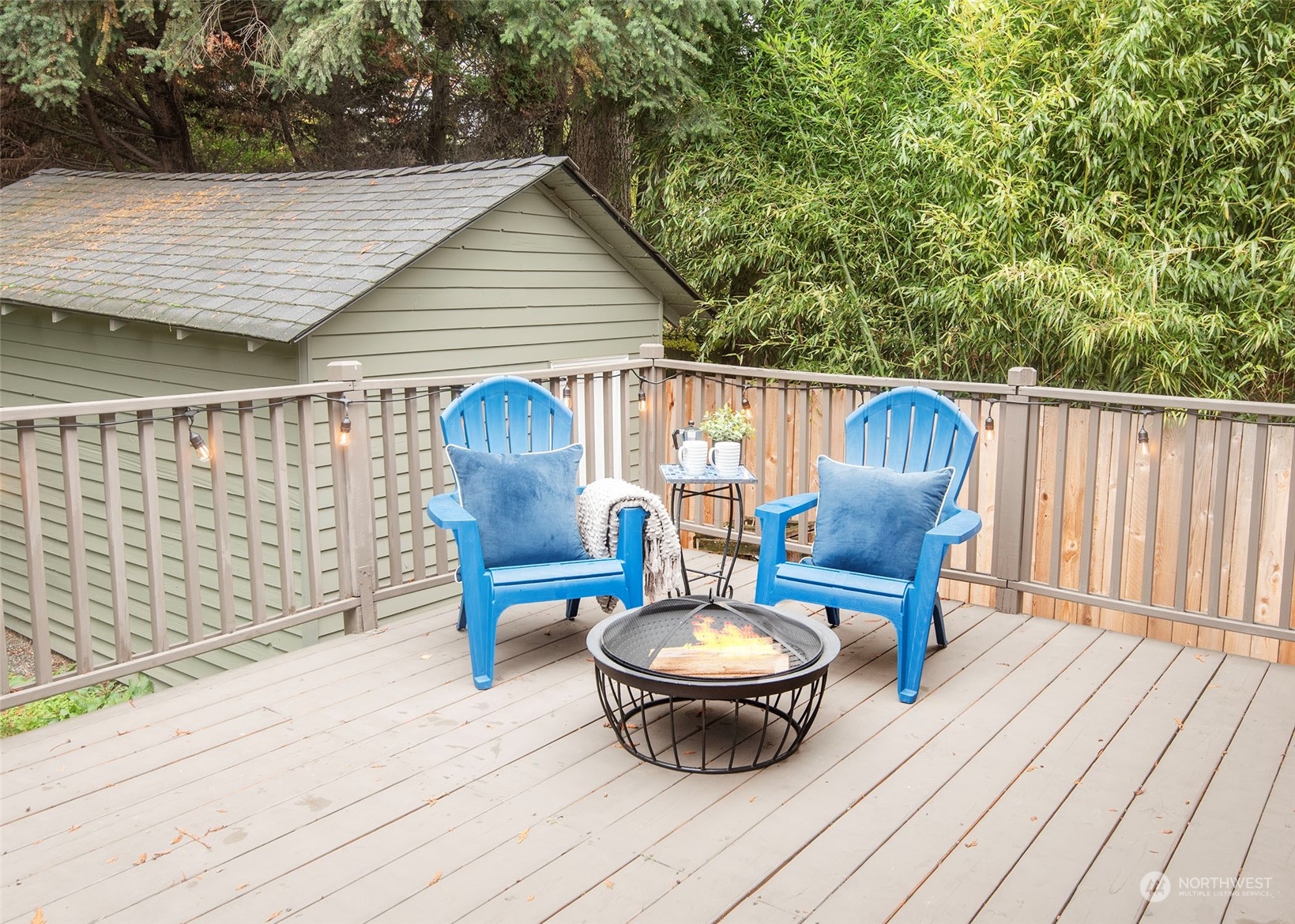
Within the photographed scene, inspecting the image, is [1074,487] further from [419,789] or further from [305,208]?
[305,208]

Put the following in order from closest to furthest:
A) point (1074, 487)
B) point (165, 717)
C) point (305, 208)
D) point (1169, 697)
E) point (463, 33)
→ point (165, 717) < point (1169, 697) < point (1074, 487) < point (305, 208) < point (463, 33)

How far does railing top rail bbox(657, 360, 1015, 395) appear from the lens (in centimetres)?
424

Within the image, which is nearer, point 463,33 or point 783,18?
point 783,18

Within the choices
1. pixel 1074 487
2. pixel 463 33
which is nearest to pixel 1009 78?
pixel 1074 487

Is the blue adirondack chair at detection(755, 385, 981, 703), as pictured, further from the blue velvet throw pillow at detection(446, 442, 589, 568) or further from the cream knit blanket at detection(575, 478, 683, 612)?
the blue velvet throw pillow at detection(446, 442, 589, 568)

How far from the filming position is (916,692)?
10.9 feet

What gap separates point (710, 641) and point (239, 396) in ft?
5.87

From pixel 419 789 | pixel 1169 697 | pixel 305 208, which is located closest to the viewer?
pixel 419 789

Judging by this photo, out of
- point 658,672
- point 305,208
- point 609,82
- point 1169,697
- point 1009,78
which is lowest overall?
point 1169,697

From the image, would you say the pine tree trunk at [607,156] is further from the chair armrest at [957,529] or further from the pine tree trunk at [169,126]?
the chair armrest at [957,529]

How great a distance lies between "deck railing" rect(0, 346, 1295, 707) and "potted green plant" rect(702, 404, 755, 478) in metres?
0.59

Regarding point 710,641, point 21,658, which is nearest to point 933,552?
point 710,641

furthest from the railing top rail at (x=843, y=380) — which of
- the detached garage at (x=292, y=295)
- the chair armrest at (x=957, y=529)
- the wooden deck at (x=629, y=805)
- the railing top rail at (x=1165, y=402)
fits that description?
the detached garage at (x=292, y=295)

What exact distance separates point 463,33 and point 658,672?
788cm
